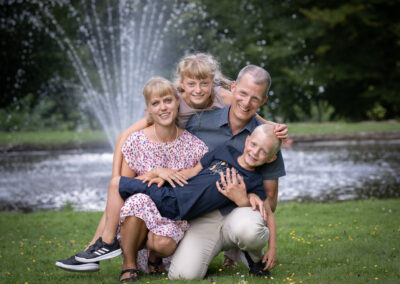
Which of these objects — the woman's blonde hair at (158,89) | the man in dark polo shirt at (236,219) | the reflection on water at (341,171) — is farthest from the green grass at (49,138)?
the man in dark polo shirt at (236,219)

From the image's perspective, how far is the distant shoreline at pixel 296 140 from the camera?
12.0 meters

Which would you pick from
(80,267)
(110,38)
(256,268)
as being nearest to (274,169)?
(256,268)

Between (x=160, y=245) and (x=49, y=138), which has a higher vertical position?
(x=160, y=245)

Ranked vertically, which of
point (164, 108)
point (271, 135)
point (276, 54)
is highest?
point (276, 54)

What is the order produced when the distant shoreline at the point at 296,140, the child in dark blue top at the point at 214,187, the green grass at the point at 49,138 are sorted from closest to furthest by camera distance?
the child in dark blue top at the point at 214,187 → the distant shoreline at the point at 296,140 → the green grass at the point at 49,138

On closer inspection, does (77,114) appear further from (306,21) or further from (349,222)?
(349,222)

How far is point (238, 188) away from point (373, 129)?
38.4ft

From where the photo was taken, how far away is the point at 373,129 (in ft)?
45.5

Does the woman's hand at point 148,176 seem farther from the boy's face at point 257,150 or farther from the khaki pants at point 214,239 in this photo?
the boy's face at point 257,150

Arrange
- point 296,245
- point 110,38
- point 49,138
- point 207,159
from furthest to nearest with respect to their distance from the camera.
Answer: point 110,38
point 49,138
point 296,245
point 207,159

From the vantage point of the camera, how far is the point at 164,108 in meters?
3.35

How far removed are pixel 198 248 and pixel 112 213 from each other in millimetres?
590

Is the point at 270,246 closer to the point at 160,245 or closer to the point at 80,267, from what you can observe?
the point at 160,245

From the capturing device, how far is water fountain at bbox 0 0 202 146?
16.7m
